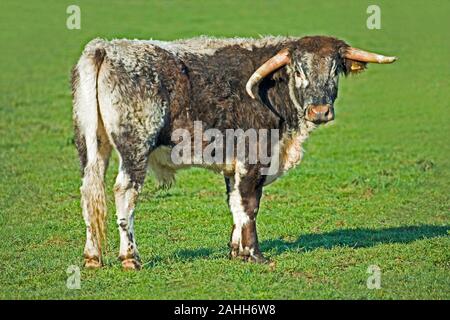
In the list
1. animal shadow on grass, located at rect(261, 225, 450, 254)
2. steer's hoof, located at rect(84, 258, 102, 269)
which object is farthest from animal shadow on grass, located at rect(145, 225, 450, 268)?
steer's hoof, located at rect(84, 258, 102, 269)

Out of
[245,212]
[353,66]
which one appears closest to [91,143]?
[245,212]

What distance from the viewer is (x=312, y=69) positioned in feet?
32.8

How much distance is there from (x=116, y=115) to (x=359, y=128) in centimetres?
1116

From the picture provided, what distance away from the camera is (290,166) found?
406 inches

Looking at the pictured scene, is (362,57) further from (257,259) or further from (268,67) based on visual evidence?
(257,259)

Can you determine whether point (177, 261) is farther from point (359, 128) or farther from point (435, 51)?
point (435, 51)

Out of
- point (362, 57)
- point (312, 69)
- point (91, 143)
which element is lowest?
point (91, 143)

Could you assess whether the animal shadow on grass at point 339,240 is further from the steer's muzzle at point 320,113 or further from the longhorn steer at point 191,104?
the steer's muzzle at point 320,113

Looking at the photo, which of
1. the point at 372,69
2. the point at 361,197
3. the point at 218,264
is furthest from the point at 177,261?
the point at 372,69

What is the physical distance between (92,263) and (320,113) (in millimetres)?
2692

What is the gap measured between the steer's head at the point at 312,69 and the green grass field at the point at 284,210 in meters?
1.61

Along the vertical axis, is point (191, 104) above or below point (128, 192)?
above

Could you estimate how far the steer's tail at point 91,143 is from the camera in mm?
9352
